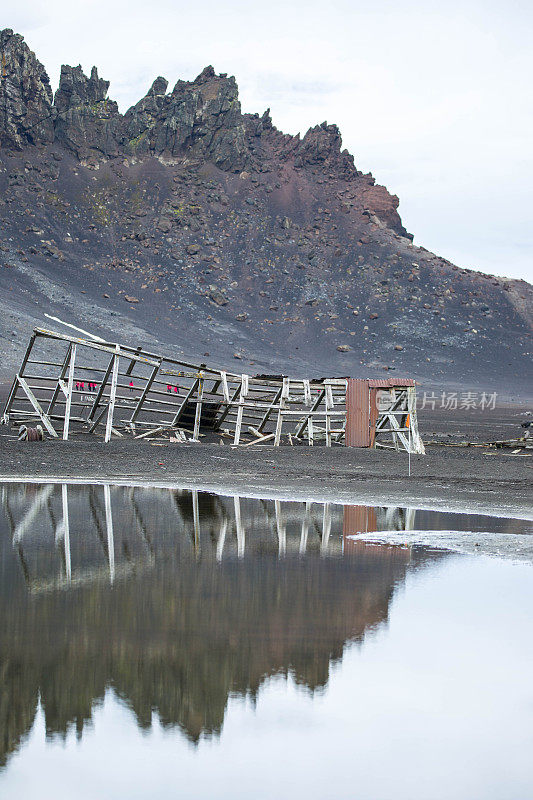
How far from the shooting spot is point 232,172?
133000 mm

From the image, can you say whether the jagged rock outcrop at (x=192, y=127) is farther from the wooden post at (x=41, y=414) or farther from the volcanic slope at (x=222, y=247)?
the wooden post at (x=41, y=414)

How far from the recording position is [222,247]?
123 metres

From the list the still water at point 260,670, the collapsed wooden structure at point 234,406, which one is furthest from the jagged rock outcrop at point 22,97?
the still water at point 260,670

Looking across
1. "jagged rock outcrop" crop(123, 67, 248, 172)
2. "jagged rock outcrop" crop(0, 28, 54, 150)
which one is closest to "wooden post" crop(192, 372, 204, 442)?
"jagged rock outcrop" crop(0, 28, 54, 150)

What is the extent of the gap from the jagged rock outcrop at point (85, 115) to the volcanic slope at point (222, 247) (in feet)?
0.56

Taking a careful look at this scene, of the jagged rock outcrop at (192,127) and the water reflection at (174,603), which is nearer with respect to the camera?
the water reflection at (174,603)

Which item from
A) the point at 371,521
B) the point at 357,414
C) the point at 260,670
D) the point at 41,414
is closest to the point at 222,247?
the point at 357,414

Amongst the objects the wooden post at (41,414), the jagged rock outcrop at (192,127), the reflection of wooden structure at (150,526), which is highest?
the jagged rock outcrop at (192,127)

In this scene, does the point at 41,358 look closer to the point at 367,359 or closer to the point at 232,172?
the point at 367,359

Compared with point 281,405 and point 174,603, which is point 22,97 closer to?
point 281,405

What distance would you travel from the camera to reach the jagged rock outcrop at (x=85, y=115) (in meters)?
128

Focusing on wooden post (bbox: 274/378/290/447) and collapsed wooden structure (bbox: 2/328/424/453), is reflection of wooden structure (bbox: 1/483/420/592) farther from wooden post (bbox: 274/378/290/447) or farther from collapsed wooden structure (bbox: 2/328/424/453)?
wooden post (bbox: 274/378/290/447)

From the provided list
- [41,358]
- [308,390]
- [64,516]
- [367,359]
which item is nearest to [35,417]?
[308,390]

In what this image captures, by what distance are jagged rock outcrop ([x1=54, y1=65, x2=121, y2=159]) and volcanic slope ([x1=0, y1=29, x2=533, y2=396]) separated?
172 millimetres
